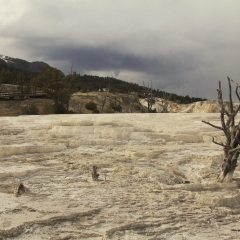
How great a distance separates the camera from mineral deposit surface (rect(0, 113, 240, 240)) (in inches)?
139

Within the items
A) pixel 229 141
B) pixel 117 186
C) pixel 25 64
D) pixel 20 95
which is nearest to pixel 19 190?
pixel 117 186

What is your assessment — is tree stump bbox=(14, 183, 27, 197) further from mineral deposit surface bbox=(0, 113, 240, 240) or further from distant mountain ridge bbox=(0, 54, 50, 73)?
distant mountain ridge bbox=(0, 54, 50, 73)

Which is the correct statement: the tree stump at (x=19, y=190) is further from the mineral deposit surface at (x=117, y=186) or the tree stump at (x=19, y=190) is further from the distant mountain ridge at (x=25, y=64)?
the distant mountain ridge at (x=25, y=64)

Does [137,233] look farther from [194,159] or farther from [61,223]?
[194,159]

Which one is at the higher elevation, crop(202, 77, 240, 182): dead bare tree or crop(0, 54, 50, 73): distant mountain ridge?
crop(0, 54, 50, 73): distant mountain ridge

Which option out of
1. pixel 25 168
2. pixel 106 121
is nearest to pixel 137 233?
pixel 25 168

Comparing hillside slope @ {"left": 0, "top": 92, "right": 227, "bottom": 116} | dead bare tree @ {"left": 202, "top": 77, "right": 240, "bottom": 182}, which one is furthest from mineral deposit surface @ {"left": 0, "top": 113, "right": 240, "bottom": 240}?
hillside slope @ {"left": 0, "top": 92, "right": 227, "bottom": 116}

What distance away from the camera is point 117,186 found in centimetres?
491

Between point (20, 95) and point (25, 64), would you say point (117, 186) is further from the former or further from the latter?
point (25, 64)

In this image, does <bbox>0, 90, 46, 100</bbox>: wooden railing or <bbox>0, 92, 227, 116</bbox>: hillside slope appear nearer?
<bbox>0, 92, 227, 116</bbox>: hillside slope

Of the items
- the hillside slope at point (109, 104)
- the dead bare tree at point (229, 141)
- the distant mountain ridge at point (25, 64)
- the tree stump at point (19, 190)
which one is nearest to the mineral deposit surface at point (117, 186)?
the tree stump at point (19, 190)

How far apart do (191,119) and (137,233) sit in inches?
329

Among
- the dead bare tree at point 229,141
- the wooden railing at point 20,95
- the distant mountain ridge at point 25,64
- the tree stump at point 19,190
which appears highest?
the distant mountain ridge at point 25,64

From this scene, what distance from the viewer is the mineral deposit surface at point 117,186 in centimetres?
353
